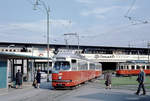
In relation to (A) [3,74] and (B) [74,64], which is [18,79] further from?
(B) [74,64]

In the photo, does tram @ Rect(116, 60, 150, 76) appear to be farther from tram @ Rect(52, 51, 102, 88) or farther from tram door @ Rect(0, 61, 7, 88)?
tram door @ Rect(0, 61, 7, 88)

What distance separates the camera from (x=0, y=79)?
27234 mm

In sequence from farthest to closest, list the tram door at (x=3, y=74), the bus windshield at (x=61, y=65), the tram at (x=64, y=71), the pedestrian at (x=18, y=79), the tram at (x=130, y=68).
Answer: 1. the tram at (x=130, y=68)
2. the pedestrian at (x=18, y=79)
3. the tram door at (x=3, y=74)
4. the bus windshield at (x=61, y=65)
5. the tram at (x=64, y=71)

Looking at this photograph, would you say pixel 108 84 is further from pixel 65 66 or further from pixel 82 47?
pixel 82 47

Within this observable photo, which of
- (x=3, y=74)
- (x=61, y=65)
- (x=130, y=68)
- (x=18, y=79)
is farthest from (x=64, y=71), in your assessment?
(x=130, y=68)

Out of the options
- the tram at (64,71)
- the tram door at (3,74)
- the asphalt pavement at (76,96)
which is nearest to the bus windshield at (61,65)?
the tram at (64,71)

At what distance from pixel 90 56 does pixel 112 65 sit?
2122 cm

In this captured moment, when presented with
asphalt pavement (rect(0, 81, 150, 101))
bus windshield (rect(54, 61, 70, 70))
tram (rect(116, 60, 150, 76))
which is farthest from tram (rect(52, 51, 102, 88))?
tram (rect(116, 60, 150, 76))

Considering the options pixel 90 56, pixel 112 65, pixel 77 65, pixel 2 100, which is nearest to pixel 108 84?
pixel 77 65

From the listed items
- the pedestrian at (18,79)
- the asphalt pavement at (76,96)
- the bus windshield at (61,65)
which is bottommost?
the asphalt pavement at (76,96)

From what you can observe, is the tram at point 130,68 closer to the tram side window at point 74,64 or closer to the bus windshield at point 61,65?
the tram side window at point 74,64

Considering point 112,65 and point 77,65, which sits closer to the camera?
point 77,65

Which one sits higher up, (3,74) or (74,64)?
(74,64)

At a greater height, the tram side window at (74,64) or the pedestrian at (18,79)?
the tram side window at (74,64)
